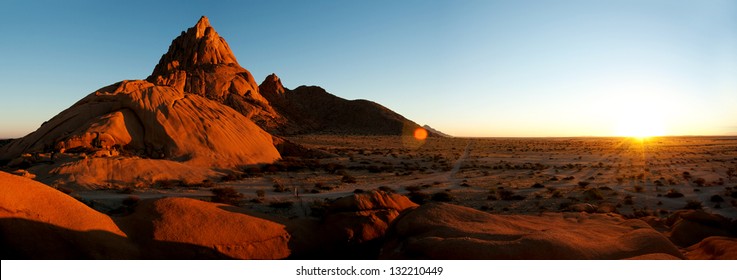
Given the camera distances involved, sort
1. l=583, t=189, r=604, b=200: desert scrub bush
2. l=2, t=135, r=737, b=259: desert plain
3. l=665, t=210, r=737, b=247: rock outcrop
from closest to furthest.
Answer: l=2, t=135, r=737, b=259: desert plain → l=665, t=210, r=737, b=247: rock outcrop → l=583, t=189, r=604, b=200: desert scrub bush

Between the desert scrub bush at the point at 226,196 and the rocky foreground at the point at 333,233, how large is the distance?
5261mm

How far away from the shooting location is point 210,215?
10.2 meters

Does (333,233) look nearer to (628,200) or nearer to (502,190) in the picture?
(502,190)

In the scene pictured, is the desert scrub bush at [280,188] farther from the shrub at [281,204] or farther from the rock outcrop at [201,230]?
the rock outcrop at [201,230]

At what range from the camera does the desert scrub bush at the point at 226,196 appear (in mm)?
15961

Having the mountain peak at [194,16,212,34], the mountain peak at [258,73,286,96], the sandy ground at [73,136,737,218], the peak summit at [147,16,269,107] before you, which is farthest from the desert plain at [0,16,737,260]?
the mountain peak at [258,73,286,96]

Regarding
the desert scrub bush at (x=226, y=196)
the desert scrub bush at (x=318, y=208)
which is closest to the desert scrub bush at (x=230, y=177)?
the desert scrub bush at (x=226, y=196)

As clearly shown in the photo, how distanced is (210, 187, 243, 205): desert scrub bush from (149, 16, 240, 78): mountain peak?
280 ft

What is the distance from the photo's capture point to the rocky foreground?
762 cm

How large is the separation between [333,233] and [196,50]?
98.7m

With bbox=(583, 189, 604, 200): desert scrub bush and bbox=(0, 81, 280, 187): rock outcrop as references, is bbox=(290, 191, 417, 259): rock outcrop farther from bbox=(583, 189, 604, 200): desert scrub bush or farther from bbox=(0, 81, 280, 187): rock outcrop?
bbox=(0, 81, 280, 187): rock outcrop

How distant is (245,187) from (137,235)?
458 inches

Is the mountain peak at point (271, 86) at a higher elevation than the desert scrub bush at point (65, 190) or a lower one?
higher

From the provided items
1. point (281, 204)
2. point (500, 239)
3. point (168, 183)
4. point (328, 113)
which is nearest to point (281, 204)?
A: point (281, 204)
